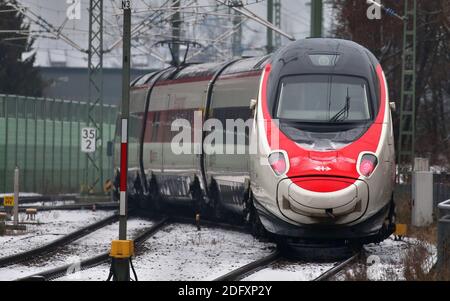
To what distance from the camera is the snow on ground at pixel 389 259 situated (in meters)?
14.5

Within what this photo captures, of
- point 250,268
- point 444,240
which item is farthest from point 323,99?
point 444,240

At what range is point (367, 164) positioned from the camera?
1673 centimetres

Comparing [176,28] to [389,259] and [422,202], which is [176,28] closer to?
[422,202]

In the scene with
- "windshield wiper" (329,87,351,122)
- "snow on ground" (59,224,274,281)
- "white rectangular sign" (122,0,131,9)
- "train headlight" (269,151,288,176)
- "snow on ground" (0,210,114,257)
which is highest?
"white rectangular sign" (122,0,131,9)

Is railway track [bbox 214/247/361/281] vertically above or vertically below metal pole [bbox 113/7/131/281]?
below

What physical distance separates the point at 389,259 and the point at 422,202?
17.9 feet

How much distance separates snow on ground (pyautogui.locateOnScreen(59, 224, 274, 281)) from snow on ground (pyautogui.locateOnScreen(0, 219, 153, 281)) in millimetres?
759

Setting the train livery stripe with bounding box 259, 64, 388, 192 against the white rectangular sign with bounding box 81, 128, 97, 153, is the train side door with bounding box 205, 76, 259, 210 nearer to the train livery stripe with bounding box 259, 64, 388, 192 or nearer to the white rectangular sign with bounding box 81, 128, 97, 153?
the train livery stripe with bounding box 259, 64, 388, 192

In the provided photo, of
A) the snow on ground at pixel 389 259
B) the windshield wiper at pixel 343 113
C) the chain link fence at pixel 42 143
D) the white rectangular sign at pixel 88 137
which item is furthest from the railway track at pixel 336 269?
the chain link fence at pixel 42 143

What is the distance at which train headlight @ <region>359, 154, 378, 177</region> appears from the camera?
54.6 feet

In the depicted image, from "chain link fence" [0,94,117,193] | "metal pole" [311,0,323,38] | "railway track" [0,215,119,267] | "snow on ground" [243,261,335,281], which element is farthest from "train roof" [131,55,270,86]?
"chain link fence" [0,94,117,193]

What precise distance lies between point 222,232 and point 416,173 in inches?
161

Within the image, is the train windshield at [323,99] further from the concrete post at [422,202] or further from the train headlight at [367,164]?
the concrete post at [422,202]
